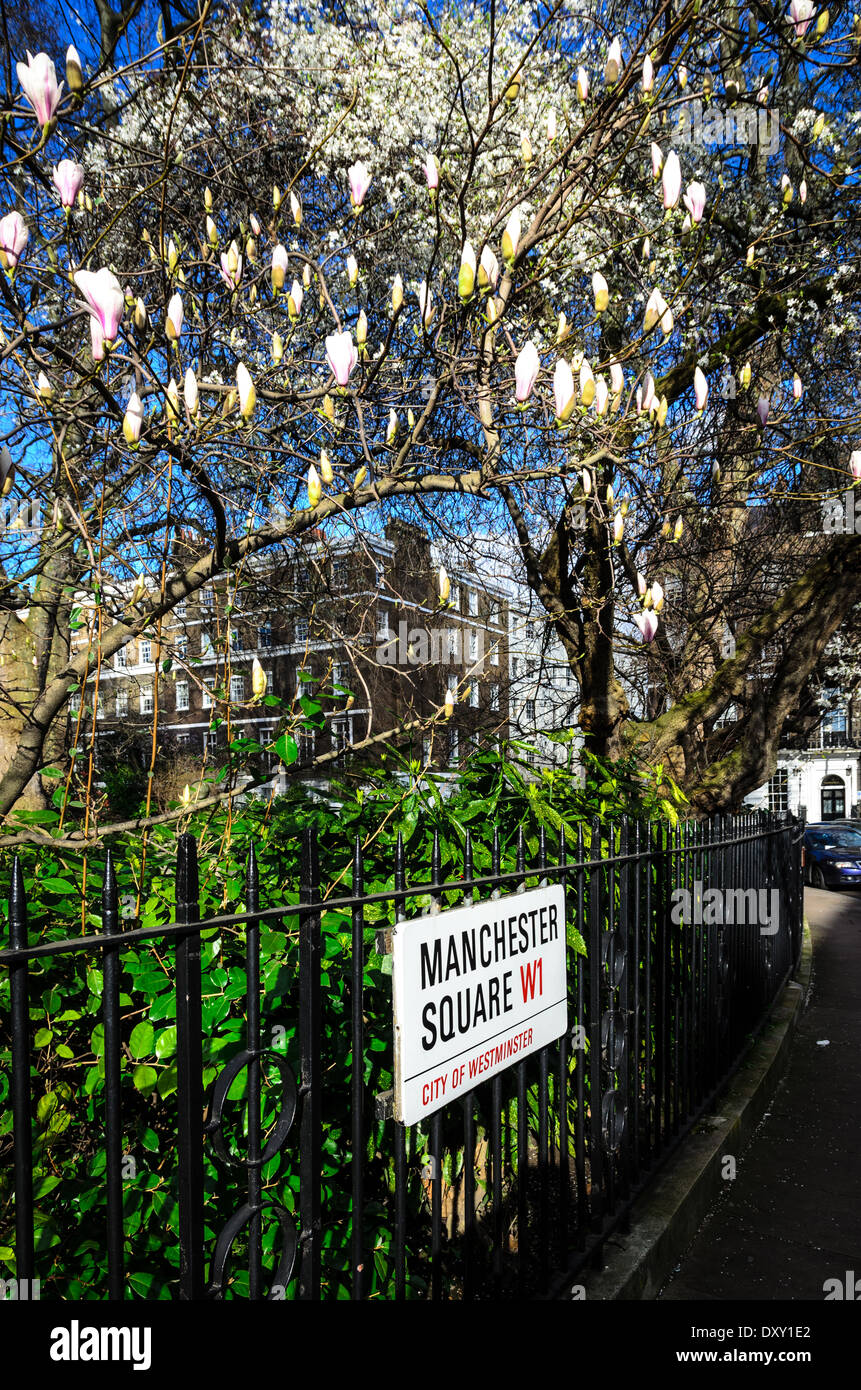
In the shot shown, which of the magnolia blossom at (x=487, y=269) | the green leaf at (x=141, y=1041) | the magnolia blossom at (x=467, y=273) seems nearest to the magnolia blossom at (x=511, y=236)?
the magnolia blossom at (x=487, y=269)

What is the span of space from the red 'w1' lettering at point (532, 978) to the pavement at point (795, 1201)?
1517 mm

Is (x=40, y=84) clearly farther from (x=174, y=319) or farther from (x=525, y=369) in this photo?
(x=525, y=369)

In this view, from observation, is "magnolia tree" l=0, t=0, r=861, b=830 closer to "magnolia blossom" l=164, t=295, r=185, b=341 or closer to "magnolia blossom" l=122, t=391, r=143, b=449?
"magnolia blossom" l=164, t=295, r=185, b=341

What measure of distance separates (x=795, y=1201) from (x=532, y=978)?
97.6 inches

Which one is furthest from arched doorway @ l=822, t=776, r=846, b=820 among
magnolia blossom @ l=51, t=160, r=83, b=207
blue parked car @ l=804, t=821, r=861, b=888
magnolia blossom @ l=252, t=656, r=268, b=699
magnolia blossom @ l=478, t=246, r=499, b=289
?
magnolia blossom @ l=51, t=160, r=83, b=207

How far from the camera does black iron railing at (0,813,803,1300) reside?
60.0 inches

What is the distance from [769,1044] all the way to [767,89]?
765 centimetres

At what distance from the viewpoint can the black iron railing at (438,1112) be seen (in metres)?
1.52

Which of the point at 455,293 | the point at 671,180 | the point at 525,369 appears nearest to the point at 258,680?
the point at 525,369

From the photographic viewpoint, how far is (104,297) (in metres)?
2.62

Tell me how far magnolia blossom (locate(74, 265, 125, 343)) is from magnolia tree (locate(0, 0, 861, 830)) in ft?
3.00

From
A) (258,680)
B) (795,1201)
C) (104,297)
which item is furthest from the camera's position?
(795,1201)

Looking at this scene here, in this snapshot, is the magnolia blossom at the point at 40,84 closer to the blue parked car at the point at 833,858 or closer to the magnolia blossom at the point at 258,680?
the magnolia blossom at the point at 258,680

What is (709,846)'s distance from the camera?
4844mm
